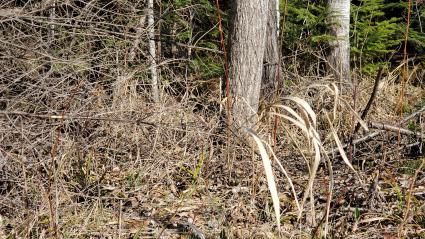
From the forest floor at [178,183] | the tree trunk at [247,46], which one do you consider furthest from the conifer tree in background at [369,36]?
the forest floor at [178,183]

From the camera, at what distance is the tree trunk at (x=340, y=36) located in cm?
742

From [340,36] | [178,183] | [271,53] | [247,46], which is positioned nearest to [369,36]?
[340,36]

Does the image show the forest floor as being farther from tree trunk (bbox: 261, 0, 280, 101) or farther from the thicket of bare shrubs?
tree trunk (bbox: 261, 0, 280, 101)

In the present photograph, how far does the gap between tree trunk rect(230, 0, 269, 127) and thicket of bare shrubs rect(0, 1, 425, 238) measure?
16.3 inches

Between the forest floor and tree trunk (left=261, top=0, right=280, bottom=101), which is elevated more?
tree trunk (left=261, top=0, right=280, bottom=101)

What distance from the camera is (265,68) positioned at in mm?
6848

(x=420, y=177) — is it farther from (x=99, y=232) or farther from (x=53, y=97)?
(x=53, y=97)

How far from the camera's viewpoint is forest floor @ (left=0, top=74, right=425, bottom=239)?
378 centimetres

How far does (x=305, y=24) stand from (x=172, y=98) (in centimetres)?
244

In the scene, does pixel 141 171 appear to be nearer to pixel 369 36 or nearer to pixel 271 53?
pixel 271 53

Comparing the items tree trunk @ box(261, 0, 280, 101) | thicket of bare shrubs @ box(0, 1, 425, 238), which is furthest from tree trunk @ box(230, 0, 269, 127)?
tree trunk @ box(261, 0, 280, 101)

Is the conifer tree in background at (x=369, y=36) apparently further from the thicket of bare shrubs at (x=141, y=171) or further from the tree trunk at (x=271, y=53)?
the thicket of bare shrubs at (x=141, y=171)

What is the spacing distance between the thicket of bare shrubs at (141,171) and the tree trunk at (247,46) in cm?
42

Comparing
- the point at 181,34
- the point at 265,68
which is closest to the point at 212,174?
the point at 265,68
